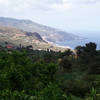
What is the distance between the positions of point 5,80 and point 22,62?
18.8 m

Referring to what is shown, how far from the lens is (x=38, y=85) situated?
122 feet

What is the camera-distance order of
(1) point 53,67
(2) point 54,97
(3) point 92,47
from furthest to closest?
(3) point 92,47, (1) point 53,67, (2) point 54,97

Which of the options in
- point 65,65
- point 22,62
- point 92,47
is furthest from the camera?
point 92,47

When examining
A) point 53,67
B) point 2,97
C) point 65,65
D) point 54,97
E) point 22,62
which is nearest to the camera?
point 54,97

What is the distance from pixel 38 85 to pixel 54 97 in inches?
582

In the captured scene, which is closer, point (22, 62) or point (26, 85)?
point (26, 85)

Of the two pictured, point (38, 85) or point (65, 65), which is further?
point (65, 65)

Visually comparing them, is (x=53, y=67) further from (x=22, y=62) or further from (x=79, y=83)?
(x=22, y=62)

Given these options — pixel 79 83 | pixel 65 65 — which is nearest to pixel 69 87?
pixel 79 83

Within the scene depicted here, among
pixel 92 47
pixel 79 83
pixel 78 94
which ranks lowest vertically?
pixel 78 94

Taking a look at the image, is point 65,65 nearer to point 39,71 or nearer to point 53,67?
point 39,71

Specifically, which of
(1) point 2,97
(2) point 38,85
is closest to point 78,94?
(2) point 38,85

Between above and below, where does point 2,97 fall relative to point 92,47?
below

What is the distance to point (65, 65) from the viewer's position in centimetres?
5888
